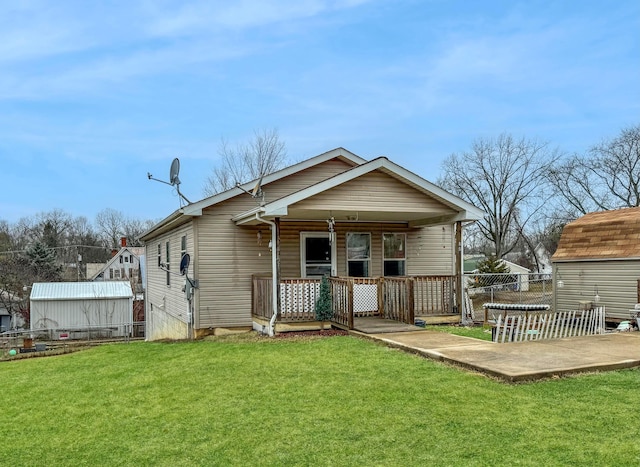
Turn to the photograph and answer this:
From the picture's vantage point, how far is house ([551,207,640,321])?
13.1 meters

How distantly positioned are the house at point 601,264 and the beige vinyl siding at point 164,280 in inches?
413

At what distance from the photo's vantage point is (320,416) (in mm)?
5520

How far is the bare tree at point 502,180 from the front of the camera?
3847 cm

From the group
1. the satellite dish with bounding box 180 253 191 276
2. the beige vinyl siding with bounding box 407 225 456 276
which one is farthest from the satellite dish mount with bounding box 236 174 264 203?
the beige vinyl siding with bounding box 407 225 456 276

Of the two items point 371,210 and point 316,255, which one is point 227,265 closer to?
point 316,255

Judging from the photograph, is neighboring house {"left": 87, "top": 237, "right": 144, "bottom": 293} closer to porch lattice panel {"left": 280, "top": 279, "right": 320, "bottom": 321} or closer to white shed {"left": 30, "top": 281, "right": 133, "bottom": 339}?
white shed {"left": 30, "top": 281, "right": 133, "bottom": 339}

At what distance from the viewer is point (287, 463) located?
14.4 feet

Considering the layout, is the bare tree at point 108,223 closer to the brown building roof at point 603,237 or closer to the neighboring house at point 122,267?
the neighboring house at point 122,267

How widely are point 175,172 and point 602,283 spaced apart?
11572 mm

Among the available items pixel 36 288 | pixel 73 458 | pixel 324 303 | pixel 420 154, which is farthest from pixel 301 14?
pixel 420 154

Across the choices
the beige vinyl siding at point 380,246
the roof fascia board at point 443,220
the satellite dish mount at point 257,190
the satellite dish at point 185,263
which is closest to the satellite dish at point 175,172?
the satellite dish mount at point 257,190

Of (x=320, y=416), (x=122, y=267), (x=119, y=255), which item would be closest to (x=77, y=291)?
(x=119, y=255)

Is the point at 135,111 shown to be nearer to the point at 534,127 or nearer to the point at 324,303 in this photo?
the point at 324,303

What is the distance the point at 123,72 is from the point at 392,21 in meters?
8.96
